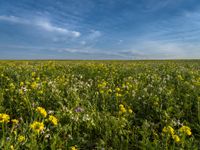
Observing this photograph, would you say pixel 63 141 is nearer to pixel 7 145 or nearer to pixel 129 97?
pixel 7 145

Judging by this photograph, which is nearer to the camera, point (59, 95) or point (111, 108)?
point (111, 108)

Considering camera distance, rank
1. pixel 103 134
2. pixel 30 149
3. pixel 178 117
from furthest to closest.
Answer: pixel 178 117 < pixel 103 134 < pixel 30 149

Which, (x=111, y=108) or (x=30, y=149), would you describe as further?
(x=111, y=108)

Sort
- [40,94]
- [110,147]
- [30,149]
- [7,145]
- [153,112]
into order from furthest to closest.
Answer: [40,94] < [153,112] < [110,147] < [30,149] < [7,145]

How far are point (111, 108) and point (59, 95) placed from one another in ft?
3.94

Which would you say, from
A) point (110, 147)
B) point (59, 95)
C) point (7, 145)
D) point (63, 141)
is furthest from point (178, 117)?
point (7, 145)

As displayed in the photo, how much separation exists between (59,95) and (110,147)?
2372mm

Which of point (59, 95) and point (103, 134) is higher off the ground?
point (59, 95)

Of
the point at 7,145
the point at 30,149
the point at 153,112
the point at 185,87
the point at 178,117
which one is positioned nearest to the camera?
the point at 7,145

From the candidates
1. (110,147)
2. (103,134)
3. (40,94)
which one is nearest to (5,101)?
(40,94)

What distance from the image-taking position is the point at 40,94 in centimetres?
550

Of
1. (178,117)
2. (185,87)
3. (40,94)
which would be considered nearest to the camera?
(178,117)

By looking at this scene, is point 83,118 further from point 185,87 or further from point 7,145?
point 185,87

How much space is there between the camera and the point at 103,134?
3984 mm
